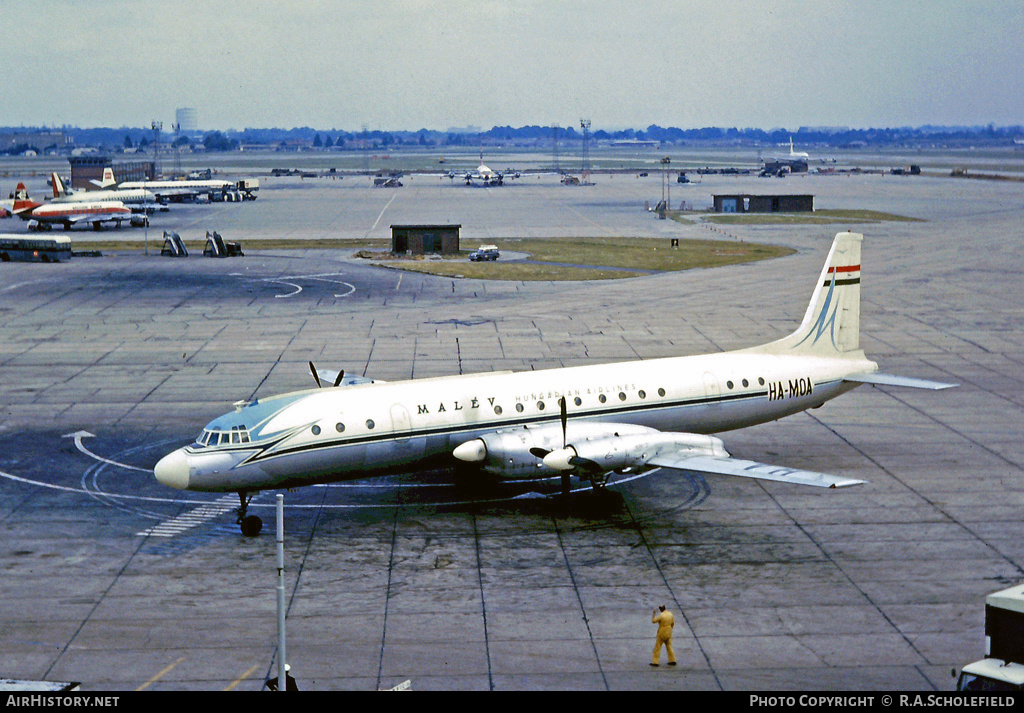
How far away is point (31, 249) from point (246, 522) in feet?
265

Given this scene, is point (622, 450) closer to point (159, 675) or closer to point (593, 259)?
point (159, 675)

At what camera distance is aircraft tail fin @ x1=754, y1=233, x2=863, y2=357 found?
41.7 metres

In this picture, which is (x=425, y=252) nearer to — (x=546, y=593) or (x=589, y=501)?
(x=589, y=501)

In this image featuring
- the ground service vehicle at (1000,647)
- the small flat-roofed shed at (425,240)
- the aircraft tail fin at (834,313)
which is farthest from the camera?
the small flat-roofed shed at (425,240)

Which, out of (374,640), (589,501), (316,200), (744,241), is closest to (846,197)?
(744,241)

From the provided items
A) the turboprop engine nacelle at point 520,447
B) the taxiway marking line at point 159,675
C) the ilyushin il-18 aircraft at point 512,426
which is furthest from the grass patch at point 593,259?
the taxiway marking line at point 159,675

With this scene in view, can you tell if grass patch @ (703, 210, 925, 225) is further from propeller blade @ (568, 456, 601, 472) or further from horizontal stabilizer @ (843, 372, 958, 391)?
propeller blade @ (568, 456, 601, 472)

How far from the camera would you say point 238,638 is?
85.0 feet

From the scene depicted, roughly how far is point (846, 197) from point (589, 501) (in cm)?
16400

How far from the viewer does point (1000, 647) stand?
70.7ft

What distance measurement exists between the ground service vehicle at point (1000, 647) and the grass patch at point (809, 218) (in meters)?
122

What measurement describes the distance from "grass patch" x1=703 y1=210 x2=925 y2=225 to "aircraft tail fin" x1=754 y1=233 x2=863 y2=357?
99.0 m

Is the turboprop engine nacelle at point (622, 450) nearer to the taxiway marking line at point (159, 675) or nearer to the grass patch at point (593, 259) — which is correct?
the taxiway marking line at point (159, 675)

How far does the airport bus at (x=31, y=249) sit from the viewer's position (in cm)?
10281
